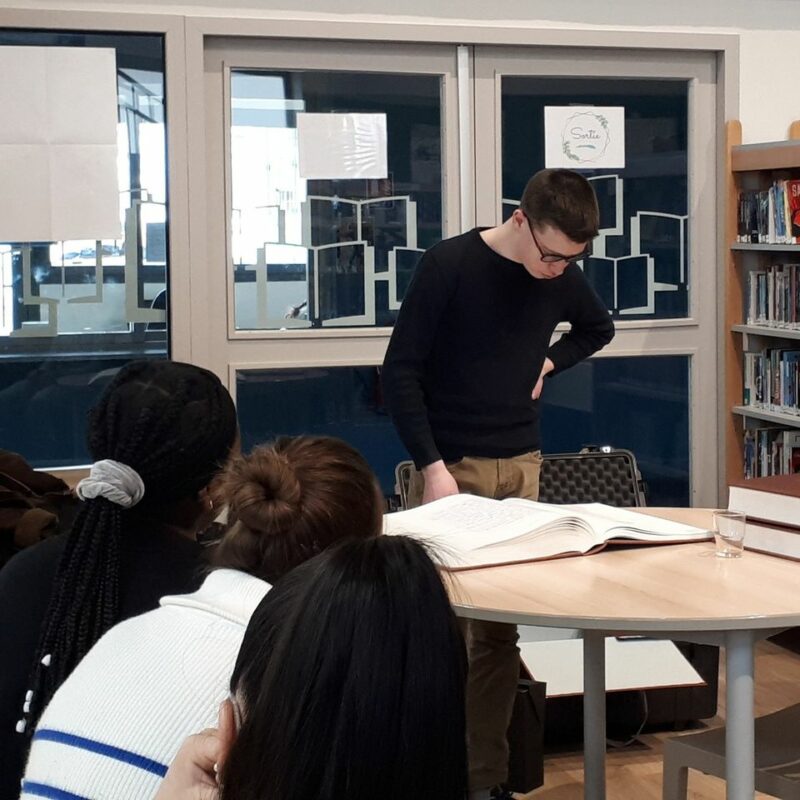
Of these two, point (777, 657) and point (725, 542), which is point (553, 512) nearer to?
point (725, 542)

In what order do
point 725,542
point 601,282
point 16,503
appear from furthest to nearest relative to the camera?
point 601,282 < point 16,503 < point 725,542

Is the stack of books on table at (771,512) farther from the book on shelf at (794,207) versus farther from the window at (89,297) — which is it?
the window at (89,297)

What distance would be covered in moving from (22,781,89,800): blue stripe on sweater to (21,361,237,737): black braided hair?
0.36 meters

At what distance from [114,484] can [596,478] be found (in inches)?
97.6

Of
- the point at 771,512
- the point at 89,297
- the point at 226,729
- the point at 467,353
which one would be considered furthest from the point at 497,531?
the point at 89,297

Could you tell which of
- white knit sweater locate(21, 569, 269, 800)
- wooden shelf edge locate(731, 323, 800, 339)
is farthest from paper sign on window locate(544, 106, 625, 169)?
white knit sweater locate(21, 569, 269, 800)

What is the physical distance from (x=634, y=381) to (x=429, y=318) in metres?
1.92

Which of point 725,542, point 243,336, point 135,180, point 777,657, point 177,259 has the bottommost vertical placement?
point 777,657

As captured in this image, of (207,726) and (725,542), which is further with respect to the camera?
(725,542)

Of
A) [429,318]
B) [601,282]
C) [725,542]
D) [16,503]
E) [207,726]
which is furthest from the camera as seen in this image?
[601,282]

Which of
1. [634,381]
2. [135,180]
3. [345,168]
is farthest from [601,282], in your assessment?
[135,180]

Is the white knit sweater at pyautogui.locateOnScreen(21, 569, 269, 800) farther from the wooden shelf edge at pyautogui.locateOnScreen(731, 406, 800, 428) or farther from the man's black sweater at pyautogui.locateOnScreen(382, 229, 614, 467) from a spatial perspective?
the wooden shelf edge at pyautogui.locateOnScreen(731, 406, 800, 428)

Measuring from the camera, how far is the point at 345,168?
4227 millimetres

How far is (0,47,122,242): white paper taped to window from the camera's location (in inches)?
155
